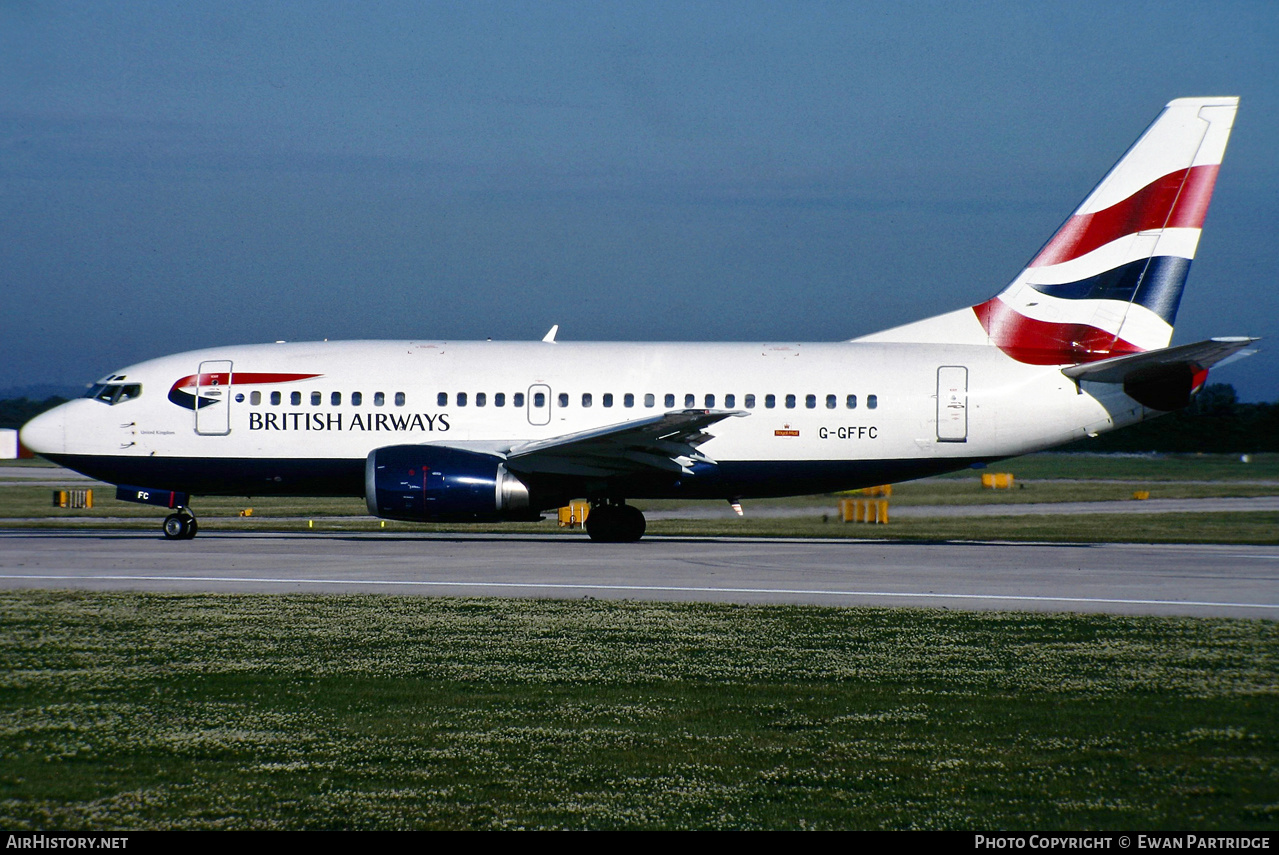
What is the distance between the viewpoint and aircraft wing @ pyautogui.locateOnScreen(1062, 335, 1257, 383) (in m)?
21.4

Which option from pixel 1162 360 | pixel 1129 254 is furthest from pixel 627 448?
pixel 1129 254

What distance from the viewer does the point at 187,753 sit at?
7141 millimetres

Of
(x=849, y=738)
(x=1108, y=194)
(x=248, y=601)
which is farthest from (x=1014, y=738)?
(x=1108, y=194)

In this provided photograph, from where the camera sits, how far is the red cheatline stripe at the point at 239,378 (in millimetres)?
24859

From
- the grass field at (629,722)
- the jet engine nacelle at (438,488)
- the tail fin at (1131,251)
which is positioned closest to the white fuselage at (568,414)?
the tail fin at (1131,251)

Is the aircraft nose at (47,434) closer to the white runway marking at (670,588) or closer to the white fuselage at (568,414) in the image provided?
the white fuselage at (568,414)

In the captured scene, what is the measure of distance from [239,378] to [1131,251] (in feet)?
60.7

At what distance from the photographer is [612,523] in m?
25.1

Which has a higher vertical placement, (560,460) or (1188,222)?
(1188,222)

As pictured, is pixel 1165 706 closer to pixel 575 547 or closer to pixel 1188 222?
pixel 575 547

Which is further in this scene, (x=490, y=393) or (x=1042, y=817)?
(x=490, y=393)
